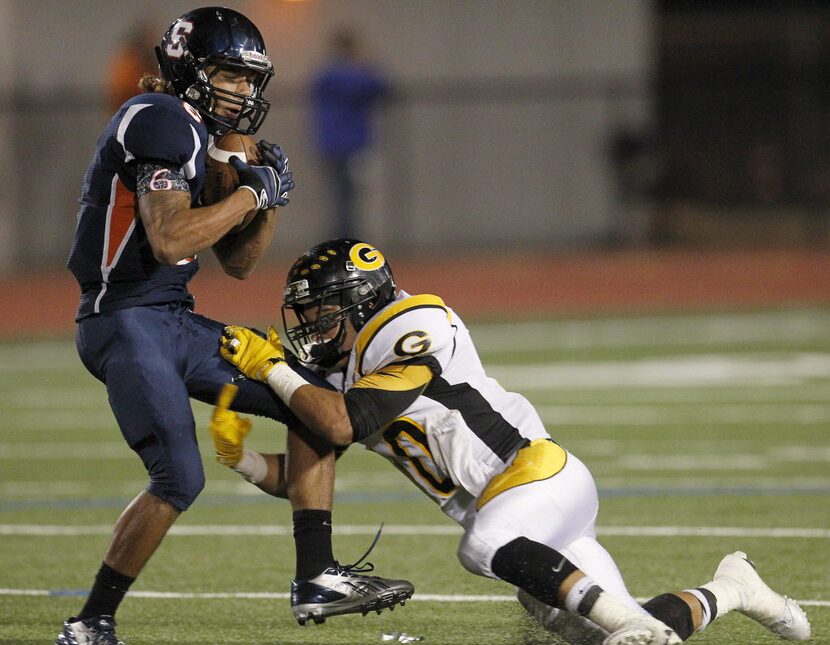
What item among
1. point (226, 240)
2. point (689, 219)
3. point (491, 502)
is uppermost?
point (226, 240)

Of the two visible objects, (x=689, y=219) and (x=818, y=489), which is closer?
(x=818, y=489)

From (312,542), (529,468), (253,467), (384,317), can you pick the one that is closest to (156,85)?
(384,317)

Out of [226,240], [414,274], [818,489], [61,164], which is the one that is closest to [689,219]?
[414,274]

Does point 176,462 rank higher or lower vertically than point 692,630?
higher

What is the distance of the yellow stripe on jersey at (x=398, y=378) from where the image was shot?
466 centimetres

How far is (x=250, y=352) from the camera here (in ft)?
16.2

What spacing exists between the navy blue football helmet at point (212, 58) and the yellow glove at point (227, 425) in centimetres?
87

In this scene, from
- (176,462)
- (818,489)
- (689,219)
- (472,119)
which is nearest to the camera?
(176,462)

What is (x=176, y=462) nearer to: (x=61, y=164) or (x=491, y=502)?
(x=491, y=502)

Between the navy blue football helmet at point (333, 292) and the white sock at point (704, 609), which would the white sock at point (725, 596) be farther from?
the navy blue football helmet at point (333, 292)

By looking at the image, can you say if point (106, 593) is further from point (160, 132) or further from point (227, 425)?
point (160, 132)

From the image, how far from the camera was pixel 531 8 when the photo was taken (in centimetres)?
1967

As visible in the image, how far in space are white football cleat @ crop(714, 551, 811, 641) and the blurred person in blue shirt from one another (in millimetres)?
11418

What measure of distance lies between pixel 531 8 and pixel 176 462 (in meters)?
15.6
